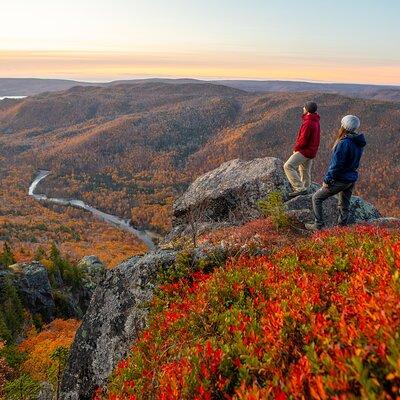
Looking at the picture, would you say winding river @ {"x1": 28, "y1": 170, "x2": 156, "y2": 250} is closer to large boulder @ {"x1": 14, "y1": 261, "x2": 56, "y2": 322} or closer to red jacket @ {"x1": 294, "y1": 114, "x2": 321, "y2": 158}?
large boulder @ {"x1": 14, "y1": 261, "x2": 56, "y2": 322}

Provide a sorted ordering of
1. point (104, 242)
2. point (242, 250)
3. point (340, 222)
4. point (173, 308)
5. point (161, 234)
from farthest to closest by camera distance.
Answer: point (161, 234) < point (104, 242) < point (340, 222) < point (242, 250) < point (173, 308)

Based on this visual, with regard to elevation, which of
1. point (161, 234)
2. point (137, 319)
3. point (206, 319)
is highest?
point (206, 319)

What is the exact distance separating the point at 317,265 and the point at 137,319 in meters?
4.39

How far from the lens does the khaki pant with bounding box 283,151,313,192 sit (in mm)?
17003

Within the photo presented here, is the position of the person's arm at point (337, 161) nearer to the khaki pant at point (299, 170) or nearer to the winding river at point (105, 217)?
the khaki pant at point (299, 170)

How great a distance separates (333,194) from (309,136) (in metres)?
4.04

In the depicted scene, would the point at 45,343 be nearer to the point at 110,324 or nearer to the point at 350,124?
the point at 110,324

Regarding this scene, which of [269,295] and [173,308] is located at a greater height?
[269,295]

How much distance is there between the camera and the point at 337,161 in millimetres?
11992

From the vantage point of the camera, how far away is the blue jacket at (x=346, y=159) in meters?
11.8

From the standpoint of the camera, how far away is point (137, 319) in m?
9.86

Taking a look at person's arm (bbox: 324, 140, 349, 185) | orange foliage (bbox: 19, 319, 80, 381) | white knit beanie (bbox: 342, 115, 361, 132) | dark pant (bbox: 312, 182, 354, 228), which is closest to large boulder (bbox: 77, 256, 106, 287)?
orange foliage (bbox: 19, 319, 80, 381)

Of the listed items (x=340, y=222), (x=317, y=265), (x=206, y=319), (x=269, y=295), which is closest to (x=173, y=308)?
(x=206, y=319)

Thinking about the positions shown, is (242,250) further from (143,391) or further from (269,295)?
(143,391)
